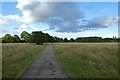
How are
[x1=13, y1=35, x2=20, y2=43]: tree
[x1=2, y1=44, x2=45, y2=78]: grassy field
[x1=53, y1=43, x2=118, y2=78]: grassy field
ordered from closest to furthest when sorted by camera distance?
1. [x1=53, y1=43, x2=118, y2=78]: grassy field
2. [x1=2, y1=44, x2=45, y2=78]: grassy field
3. [x1=13, y1=35, x2=20, y2=43]: tree

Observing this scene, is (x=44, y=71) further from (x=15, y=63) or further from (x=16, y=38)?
(x=16, y=38)

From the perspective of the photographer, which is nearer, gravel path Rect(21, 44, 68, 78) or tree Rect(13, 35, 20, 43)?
gravel path Rect(21, 44, 68, 78)

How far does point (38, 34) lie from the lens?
85250 millimetres

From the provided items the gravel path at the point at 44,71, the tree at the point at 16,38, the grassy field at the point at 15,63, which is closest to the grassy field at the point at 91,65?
the gravel path at the point at 44,71

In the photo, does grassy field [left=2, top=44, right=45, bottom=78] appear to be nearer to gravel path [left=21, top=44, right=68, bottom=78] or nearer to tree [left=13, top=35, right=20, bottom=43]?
gravel path [left=21, top=44, right=68, bottom=78]

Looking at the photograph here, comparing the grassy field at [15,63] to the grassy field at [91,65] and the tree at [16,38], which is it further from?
the tree at [16,38]

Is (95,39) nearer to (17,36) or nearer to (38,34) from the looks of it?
(17,36)

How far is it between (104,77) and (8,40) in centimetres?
10812

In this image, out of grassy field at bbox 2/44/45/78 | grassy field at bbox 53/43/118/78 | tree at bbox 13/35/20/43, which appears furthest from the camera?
tree at bbox 13/35/20/43

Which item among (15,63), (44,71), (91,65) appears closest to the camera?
(44,71)

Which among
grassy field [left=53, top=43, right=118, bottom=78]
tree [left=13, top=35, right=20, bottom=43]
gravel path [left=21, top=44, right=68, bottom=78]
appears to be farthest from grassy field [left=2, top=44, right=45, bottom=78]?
tree [left=13, top=35, right=20, bottom=43]

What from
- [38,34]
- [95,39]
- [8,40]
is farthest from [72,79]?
[95,39]

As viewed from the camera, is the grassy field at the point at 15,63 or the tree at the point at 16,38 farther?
the tree at the point at 16,38

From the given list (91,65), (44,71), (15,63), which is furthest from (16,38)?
(44,71)
